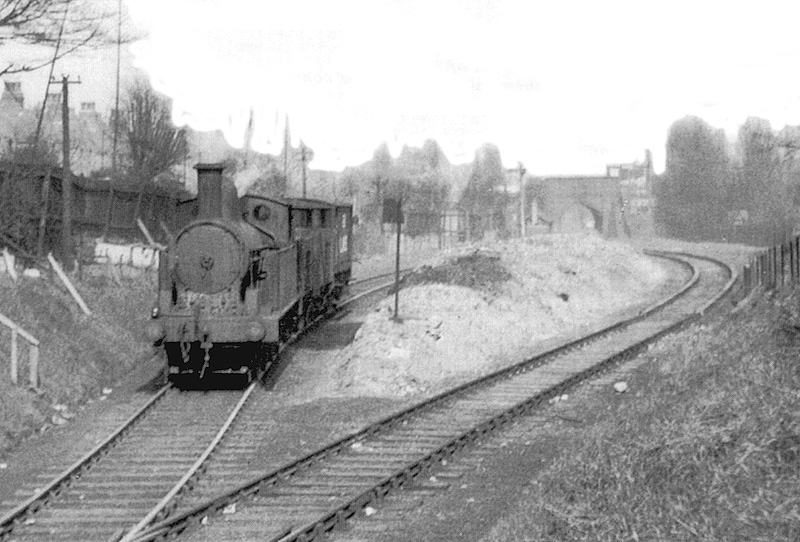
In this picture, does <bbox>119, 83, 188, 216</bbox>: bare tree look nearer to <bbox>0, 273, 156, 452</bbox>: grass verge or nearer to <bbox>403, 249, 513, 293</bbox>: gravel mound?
<bbox>403, 249, 513, 293</bbox>: gravel mound

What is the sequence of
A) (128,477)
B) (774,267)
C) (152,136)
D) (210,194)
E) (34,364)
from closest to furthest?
(128,477)
(34,364)
(210,194)
(774,267)
(152,136)

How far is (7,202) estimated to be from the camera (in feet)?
78.3

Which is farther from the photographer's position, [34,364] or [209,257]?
[209,257]

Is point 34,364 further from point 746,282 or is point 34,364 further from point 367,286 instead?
point 367,286

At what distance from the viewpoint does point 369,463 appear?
37.6ft

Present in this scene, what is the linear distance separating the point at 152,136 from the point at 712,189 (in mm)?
30685

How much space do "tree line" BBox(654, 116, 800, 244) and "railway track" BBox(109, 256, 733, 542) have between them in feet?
109

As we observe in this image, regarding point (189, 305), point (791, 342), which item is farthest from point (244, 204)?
point (791, 342)

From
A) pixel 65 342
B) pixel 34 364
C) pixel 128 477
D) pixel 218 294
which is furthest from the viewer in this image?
pixel 65 342

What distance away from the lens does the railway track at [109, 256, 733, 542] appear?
30.2ft

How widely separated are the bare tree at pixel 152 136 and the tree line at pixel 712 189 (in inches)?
1044

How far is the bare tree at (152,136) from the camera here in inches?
1711

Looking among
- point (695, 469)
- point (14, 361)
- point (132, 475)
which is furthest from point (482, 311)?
point (695, 469)

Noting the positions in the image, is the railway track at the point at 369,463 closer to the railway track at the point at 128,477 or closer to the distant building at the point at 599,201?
the railway track at the point at 128,477
